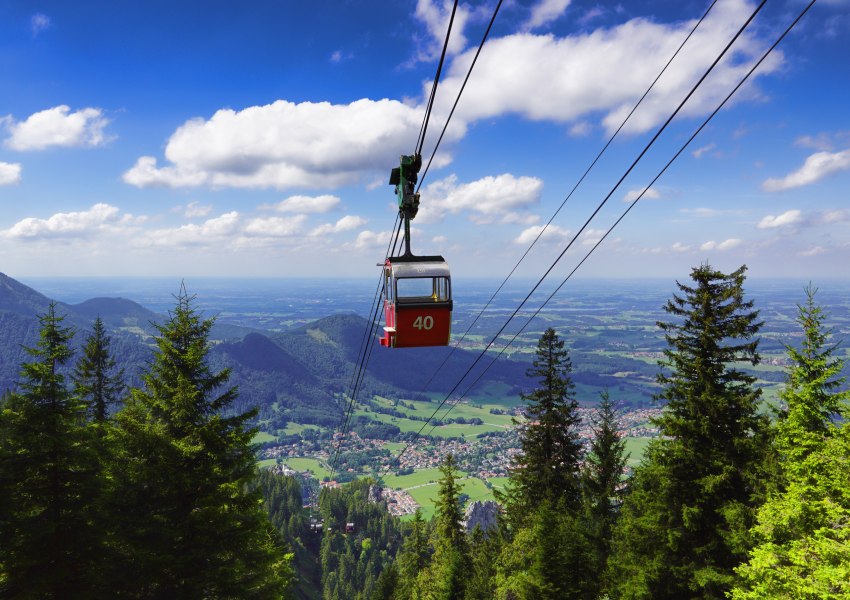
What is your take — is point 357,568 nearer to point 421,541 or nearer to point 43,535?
point 421,541

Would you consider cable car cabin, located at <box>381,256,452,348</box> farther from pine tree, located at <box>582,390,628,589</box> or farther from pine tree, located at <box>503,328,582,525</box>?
pine tree, located at <box>582,390,628,589</box>

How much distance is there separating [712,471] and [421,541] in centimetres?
2964

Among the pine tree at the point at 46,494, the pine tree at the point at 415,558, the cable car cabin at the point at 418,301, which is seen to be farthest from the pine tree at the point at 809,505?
the pine tree at the point at 415,558

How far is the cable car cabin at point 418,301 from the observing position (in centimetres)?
1327

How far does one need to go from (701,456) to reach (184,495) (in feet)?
58.5

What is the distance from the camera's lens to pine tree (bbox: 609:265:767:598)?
16828mm

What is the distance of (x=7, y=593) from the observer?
12125 mm

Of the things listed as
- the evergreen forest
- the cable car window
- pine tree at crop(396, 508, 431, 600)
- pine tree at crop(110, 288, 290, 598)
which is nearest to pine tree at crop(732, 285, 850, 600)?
the evergreen forest

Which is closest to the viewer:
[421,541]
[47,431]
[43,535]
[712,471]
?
[43,535]

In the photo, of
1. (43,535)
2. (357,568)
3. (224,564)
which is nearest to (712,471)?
(224,564)

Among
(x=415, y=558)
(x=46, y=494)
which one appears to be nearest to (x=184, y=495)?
(x=46, y=494)

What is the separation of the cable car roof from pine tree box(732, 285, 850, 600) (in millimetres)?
11805

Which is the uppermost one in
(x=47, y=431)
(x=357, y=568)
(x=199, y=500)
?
(x=47, y=431)

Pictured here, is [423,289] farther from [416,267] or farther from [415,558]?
[415,558]
